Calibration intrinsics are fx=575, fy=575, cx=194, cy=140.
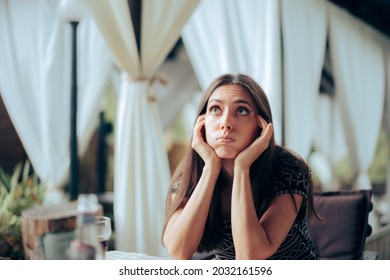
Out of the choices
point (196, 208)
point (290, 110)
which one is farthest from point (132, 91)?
point (196, 208)

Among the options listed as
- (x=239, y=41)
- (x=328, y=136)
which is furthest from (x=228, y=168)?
(x=328, y=136)

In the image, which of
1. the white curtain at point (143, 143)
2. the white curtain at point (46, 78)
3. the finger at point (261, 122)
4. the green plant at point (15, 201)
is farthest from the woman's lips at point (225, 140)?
the white curtain at point (46, 78)

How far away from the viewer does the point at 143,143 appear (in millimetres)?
2715

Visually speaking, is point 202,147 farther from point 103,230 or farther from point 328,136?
point 328,136

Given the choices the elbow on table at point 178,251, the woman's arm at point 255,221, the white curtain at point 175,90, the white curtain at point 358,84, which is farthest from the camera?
the white curtain at point 175,90

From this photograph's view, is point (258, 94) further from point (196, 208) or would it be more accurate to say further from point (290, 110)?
point (290, 110)

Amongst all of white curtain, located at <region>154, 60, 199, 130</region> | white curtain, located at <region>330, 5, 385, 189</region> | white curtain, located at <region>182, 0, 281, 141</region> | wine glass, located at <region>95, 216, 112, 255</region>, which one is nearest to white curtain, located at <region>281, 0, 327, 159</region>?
white curtain, located at <region>182, 0, 281, 141</region>

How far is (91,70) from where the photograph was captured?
11.5 feet

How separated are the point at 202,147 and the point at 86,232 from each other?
531 mm

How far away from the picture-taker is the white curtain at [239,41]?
294 cm

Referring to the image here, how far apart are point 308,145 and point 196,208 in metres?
1.51

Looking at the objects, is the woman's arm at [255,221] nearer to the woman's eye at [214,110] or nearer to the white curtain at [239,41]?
the woman's eye at [214,110]

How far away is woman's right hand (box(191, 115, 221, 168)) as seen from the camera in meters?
1.80

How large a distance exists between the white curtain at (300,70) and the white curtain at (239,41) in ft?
0.37
